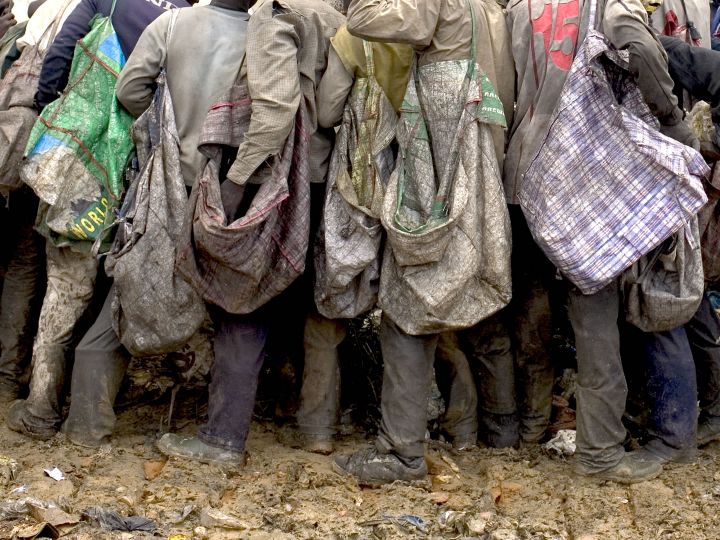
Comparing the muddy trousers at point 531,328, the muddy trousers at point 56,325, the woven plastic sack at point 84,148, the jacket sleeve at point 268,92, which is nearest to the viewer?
the jacket sleeve at point 268,92

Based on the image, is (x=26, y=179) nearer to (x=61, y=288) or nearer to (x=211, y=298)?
(x=61, y=288)

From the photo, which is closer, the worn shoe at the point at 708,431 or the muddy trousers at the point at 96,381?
the muddy trousers at the point at 96,381

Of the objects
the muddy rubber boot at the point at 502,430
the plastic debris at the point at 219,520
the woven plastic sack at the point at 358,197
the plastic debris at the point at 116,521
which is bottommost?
the muddy rubber boot at the point at 502,430

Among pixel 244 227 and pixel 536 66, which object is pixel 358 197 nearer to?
pixel 244 227

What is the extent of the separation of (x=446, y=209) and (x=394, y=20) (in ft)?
2.69

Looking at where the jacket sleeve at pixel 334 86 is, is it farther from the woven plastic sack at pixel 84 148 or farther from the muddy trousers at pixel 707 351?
the muddy trousers at pixel 707 351

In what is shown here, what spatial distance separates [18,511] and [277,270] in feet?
4.70

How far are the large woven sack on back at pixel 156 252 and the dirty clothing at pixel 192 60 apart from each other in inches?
2.5

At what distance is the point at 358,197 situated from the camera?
4.65 meters

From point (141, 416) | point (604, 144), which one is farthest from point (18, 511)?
point (604, 144)

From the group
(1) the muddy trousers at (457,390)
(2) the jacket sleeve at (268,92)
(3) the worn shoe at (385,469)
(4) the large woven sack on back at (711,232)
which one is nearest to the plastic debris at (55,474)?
(3) the worn shoe at (385,469)

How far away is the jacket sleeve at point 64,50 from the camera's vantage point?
4867 mm

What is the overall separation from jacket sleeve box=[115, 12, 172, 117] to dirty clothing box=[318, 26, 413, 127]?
72 cm

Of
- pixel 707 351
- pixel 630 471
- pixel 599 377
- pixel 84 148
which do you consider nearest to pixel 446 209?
pixel 599 377
